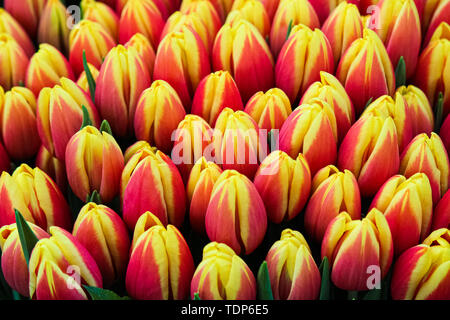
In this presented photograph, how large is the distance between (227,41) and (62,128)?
184mm

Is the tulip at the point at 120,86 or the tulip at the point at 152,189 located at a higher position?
the tulip at the point at 120,86

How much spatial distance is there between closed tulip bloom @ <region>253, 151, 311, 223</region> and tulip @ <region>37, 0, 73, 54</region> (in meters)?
0.35

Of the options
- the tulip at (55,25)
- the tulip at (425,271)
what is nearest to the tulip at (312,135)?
the tulip at (425,271)

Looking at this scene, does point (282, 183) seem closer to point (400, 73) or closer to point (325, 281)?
point (325, 281)

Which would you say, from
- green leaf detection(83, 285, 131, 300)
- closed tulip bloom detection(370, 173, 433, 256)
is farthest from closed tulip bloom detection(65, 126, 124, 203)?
closed tulip bloom detection(370, 173, 433, 256)

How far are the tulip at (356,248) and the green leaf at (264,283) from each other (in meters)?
0.05

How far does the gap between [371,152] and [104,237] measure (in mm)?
231

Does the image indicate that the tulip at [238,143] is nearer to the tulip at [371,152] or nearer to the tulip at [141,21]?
the tulip at [371,152]

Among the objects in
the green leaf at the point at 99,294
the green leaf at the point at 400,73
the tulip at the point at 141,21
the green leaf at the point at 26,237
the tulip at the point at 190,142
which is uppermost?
the tulip at the point at 141,21

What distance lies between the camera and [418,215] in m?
0.46

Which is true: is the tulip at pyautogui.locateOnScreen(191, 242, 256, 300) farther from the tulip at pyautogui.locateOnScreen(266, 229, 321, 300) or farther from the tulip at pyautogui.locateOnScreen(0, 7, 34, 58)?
the tulip at pyautogui.locateOnScreen(0, 7, 34, 58)

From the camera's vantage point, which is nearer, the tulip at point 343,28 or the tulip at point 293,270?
the tulip at point 293,270

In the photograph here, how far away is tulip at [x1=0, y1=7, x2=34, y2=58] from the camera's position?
671mm

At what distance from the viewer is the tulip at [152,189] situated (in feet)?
1.53
